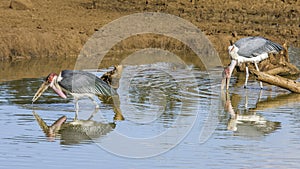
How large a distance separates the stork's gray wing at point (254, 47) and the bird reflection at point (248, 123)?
197cm

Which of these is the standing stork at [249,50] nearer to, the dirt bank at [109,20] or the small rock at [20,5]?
the dirt bank at [109,20]

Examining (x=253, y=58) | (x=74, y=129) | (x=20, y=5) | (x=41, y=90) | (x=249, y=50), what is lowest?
(x=74, y=129)

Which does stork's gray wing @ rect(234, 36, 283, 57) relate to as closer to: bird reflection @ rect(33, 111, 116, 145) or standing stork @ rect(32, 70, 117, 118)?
standing stork @ rect(32, 70, 117, 118)

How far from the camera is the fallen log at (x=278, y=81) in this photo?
12492mm

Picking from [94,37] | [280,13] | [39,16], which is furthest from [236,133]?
[280,13]

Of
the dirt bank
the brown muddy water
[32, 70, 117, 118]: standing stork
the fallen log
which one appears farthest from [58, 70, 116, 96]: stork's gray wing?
the dirt bank

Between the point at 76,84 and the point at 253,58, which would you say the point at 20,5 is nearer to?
the point at 253,58

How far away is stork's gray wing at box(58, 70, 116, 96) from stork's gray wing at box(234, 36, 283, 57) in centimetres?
340

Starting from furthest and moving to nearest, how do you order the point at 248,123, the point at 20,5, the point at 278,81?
the point at 20,5
the point at 278,81
the point at 248,123

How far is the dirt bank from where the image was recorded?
17.3 metres

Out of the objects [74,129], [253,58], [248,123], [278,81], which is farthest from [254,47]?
[74,129]

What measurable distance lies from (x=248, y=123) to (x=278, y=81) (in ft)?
7.30

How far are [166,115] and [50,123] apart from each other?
1656mm

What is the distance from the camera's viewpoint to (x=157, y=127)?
33.5ft
